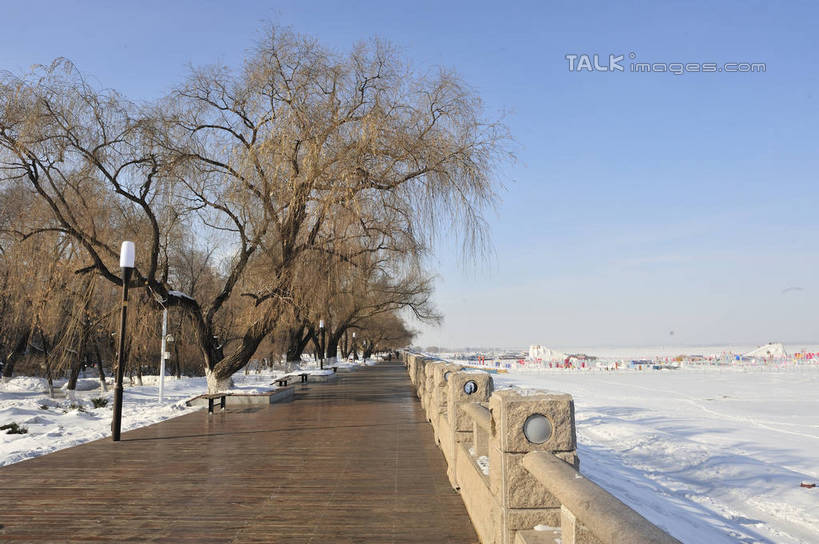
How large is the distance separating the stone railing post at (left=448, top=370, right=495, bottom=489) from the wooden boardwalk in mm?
372

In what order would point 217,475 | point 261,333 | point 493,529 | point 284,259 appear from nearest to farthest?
point 493,529 → point 217,475 → point 284,259 → point 261,333

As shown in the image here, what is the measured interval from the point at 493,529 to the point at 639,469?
8702 mm

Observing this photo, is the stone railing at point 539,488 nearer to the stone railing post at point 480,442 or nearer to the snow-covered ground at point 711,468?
Answer: the stone railing post at point 480,442

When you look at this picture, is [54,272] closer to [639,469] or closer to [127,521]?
[127,521]

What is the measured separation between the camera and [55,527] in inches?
165

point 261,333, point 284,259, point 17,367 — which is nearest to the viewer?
point 284,259

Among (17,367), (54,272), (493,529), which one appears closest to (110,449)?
(54,272)

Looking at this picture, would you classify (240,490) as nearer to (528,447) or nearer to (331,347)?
(528,447)

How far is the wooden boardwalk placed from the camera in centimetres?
413

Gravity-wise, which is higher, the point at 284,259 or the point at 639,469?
the point at 284,259

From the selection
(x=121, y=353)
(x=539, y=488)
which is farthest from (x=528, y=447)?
(x=121, y=353)

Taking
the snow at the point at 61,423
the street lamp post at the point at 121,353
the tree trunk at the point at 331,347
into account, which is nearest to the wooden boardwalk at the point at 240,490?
the street lamp post at the point at 121,353

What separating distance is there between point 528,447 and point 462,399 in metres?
2.70

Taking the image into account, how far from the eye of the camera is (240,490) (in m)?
5.36
